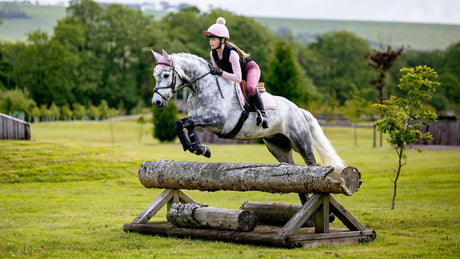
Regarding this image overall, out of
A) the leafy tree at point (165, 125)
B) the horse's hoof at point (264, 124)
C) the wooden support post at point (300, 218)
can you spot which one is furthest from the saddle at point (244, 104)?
the leafy tree at point (165, 125)

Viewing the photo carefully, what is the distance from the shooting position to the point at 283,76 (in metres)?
33.3

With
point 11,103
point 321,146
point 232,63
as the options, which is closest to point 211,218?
point 232,63

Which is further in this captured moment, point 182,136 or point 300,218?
point 182,136

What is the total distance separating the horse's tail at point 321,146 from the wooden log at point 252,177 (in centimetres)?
177

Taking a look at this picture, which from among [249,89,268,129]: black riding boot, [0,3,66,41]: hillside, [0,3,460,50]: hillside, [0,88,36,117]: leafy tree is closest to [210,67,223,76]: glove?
[249,89,268,129]: black riding boot

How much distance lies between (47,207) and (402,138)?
8.31 meters

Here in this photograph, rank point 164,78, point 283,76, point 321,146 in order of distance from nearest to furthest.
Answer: point 164,78
point 321,146
point 283,76

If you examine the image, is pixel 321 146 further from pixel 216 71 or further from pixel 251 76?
pixel 216 71

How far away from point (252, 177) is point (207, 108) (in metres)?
1.19

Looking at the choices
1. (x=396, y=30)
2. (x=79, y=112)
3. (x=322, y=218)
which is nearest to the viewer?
(x=322, y=218)

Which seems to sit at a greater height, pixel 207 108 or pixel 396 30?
pixel 396 30

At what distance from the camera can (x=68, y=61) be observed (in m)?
70.6

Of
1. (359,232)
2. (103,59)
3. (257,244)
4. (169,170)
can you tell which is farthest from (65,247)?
(103,59)

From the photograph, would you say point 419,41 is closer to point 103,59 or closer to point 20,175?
point 103,59
